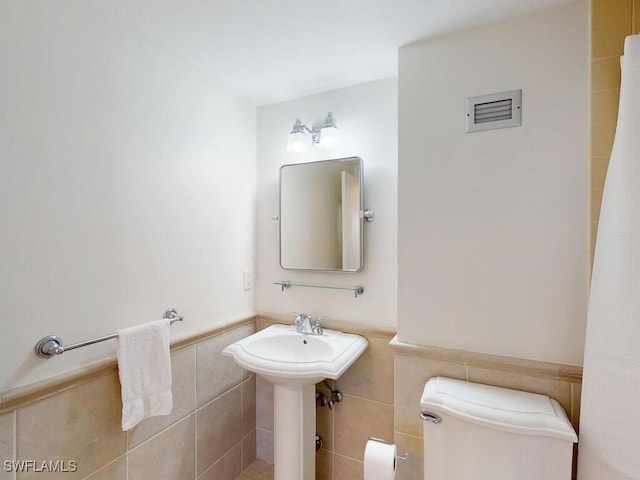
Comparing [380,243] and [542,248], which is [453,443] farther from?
[380,243]

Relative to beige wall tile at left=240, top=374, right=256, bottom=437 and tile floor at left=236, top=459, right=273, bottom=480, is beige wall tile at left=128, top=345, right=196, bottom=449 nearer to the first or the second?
beige wall tile at left=240, top=374, right=256, bottom=437

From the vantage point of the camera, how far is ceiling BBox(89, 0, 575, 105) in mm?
1119

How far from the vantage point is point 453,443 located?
1.09 metres

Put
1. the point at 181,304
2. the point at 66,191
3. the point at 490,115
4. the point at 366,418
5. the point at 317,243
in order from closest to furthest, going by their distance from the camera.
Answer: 1. the point at 66,191
2. the point at 490,115
3. the point at 181,304
4. the point at 366,418
5. the point at 317,243

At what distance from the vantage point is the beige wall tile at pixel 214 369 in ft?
5.04

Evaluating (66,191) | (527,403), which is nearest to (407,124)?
(527,403)

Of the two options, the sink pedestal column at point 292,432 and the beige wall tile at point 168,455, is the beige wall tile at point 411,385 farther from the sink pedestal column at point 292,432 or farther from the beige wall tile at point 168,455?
the beige wall tile at point 168,455

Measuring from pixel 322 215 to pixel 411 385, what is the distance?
3.14ft

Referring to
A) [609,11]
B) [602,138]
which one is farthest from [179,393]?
[609,11]

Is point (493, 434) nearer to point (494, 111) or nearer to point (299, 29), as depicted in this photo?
point (494, 111)

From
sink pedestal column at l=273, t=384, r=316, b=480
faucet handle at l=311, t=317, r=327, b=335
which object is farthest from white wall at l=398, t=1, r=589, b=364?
sink pedestal column at l=273, t=384, r=316, b=480

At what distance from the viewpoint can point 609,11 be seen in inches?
40.0

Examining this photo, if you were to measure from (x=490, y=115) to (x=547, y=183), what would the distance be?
337 mm

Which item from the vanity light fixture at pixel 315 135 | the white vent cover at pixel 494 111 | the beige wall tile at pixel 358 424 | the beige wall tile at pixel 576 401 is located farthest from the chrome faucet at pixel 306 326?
the white vent cover at pixel 494 111
